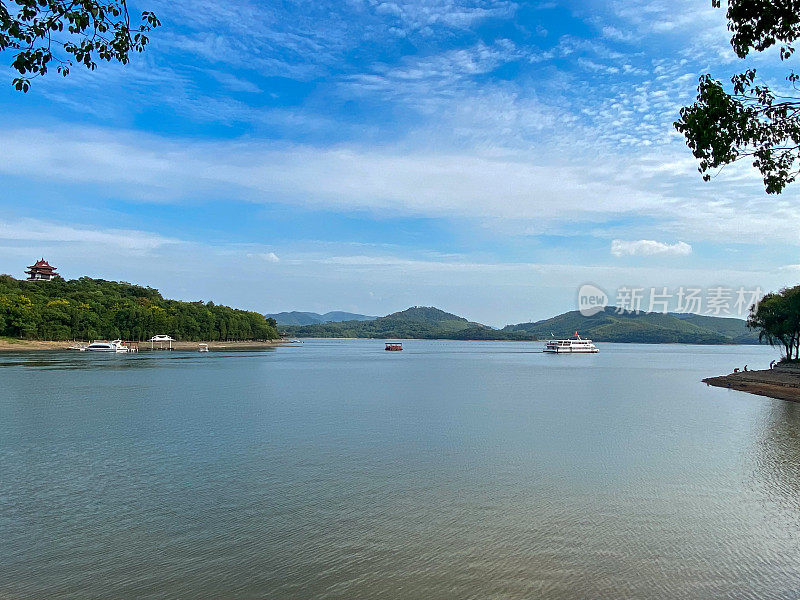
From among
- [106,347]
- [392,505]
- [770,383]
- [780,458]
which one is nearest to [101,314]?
[106,347]

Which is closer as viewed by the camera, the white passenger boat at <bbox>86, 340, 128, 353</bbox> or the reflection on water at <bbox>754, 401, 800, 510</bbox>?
the reflection on water at <bbox>754, 401, 800, 510</bbox>

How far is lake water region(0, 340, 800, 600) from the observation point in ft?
22.7

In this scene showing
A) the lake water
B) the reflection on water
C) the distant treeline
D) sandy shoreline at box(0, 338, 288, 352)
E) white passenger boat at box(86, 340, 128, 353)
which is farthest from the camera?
white passenger boat at box(86, 340, 128, 353)

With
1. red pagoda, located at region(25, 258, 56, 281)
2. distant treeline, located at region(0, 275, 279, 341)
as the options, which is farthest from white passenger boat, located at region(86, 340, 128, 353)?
red pagoda, located at region(25, 258, 56, 281)

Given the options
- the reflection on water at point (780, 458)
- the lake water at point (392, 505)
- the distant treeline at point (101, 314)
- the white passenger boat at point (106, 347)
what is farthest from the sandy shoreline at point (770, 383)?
the distant treeline at point (101, 314)

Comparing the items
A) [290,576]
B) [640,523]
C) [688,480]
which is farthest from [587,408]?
[290,576]

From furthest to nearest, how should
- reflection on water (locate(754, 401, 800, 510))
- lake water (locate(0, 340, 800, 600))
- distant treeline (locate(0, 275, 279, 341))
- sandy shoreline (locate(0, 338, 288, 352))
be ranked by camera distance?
distant treeline (locate(0, 275, 279, 341))
sandy shoreline (locate(0, 338, 288, 352))
reflection on water (locate(754, 401, 800, 510))
lake water (locate(0, 340, 800, 600))

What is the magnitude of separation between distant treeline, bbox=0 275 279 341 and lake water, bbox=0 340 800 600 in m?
65.3

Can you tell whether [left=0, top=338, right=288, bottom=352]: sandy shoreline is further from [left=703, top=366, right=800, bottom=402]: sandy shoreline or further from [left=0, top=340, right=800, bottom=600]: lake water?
[left=703, top=366, right=800, bottom=402]: sandy shoreline

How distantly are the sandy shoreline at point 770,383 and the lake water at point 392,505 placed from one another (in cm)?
1151

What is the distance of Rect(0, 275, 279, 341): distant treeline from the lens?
76312mm

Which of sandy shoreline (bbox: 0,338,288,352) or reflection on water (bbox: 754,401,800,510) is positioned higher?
sandy shoreline (bbox: 0,338,288,352)

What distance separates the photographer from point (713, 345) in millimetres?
184250

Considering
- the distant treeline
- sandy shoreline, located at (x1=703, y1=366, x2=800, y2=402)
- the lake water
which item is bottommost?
sandy shoreline, located at (x1=703, y1=366, x2=800, y2=402)
